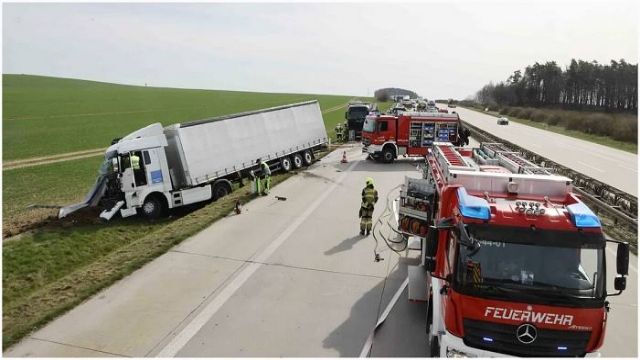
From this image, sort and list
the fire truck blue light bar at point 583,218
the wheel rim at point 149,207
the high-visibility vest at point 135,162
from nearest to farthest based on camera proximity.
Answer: the fire truck blue light bar at point 583,218
the high-visibility vest at point 135,162
the wheel rim at point 149,207

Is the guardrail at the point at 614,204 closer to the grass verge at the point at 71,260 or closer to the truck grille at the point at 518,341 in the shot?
the truck grille at the point at 518,341

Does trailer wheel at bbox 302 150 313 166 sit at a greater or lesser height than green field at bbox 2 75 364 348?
greater

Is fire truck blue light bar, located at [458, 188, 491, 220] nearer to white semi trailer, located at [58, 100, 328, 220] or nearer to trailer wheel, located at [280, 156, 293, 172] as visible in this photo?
white semi trailer, located at [58, 100, 328, 220]

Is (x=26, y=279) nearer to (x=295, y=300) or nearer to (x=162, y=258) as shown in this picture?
(x=162, y=258)

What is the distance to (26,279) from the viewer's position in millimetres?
10633

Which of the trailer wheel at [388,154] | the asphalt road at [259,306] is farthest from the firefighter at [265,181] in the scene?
the trailer wheel at [388,154]

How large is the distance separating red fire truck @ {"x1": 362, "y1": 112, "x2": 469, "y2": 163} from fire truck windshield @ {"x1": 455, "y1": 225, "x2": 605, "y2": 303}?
20.4 meters

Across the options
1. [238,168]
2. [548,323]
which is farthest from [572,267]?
[238,168]

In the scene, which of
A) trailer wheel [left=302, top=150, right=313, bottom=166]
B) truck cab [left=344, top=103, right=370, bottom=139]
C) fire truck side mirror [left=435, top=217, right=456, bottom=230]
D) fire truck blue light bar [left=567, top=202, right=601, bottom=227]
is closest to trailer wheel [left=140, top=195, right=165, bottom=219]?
trailer wheel [left=302, top=150, right=313, bottom=166]

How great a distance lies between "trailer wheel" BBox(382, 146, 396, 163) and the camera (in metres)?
25.9

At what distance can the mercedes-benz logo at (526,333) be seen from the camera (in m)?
5.43

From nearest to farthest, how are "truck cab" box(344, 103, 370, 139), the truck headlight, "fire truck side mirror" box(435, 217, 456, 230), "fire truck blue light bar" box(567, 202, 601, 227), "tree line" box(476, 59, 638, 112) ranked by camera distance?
"fire truck blue light bar" box(567, 202, 601, 227)
the truck headlight
"fire truck side mirror" box(435, 217, 456, 230)
"truck cab" box(344, 103, 370, 139)
"tree line" box(476, 59, 638, 112)

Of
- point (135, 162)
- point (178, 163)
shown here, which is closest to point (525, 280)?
point (135, 162)

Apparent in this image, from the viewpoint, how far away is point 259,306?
28.6 feet
